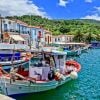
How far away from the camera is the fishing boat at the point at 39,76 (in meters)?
20.5

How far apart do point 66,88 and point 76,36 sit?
105634mm

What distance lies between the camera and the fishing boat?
20.5 metres

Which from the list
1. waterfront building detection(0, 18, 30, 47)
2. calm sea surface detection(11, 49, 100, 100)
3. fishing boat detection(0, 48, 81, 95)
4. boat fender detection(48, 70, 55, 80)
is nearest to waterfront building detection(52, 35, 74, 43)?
waterfront building detection(0, 18, 30, 47)

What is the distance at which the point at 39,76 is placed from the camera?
23.0 meters

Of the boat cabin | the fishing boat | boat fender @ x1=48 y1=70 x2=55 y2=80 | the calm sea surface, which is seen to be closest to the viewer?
the fishing boat

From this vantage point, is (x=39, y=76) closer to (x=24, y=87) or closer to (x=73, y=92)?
(x=24, y=87)

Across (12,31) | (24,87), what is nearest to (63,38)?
(12,31)

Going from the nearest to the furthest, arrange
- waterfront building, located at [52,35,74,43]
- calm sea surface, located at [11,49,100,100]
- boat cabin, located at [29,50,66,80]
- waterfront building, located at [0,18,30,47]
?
calm sea surface, located at [11,49,100,100] < boat cabin, located at [29,50,66,80] < waterfront building, located at [0,18,30,47] < waterfront building, located at [52,35,74,43]

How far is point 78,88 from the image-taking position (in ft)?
84.4

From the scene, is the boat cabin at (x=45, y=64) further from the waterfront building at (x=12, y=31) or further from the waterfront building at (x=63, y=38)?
the waterfront building at (x=63, y=38)

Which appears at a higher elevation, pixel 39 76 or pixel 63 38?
pixel 63 38

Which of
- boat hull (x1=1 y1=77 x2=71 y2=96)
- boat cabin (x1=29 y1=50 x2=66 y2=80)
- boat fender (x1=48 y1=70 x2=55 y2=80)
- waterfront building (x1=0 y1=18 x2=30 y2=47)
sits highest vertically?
waterfront building (x1=0 y1=18 x2=30 y2=47)

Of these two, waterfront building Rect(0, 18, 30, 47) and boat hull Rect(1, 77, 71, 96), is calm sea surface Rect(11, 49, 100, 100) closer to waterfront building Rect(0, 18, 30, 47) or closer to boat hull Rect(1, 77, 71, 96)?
boat hull Rect(1, 77, 71, 96)

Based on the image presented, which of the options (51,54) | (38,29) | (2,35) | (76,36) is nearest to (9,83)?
(51,54)
